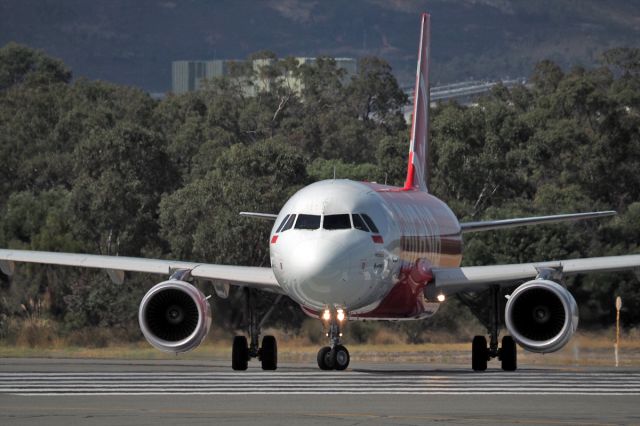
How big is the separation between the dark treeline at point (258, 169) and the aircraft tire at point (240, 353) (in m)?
11.6

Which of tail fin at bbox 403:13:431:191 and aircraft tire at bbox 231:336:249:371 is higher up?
tail fin at bbox 403:13:431:191

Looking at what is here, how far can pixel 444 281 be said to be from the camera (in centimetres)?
3152

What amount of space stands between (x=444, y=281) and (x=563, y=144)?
6802cm

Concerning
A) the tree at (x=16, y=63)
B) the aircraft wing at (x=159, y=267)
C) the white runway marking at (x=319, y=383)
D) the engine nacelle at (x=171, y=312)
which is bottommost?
the white runway marking at (x=319, y=383)

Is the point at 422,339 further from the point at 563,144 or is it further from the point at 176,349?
the point at 563,144

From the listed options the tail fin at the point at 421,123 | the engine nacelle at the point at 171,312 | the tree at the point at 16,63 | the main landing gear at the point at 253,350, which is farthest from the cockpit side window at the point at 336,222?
the tree at the point at 16,63

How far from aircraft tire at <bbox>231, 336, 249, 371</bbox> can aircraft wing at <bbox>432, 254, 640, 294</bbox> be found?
3.98m

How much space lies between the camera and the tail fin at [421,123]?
127 ft

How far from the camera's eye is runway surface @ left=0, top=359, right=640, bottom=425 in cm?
1892

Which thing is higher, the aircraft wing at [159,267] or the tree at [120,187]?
the tree at [120,187]

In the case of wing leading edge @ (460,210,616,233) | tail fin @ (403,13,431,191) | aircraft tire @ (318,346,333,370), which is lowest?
aircraft tire @ (318,346,333,370)

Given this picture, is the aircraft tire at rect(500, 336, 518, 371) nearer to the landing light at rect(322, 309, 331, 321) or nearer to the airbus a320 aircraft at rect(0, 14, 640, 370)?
the airbus a320 aircraft at rect(0, 14, 640, 370)

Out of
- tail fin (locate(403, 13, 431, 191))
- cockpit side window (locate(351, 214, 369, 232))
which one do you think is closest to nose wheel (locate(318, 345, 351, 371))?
cockpit side window (locate(351, 214, 369, 232))

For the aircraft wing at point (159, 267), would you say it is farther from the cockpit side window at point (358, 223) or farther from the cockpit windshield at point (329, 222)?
the cockpit side window at point (358, 223)
